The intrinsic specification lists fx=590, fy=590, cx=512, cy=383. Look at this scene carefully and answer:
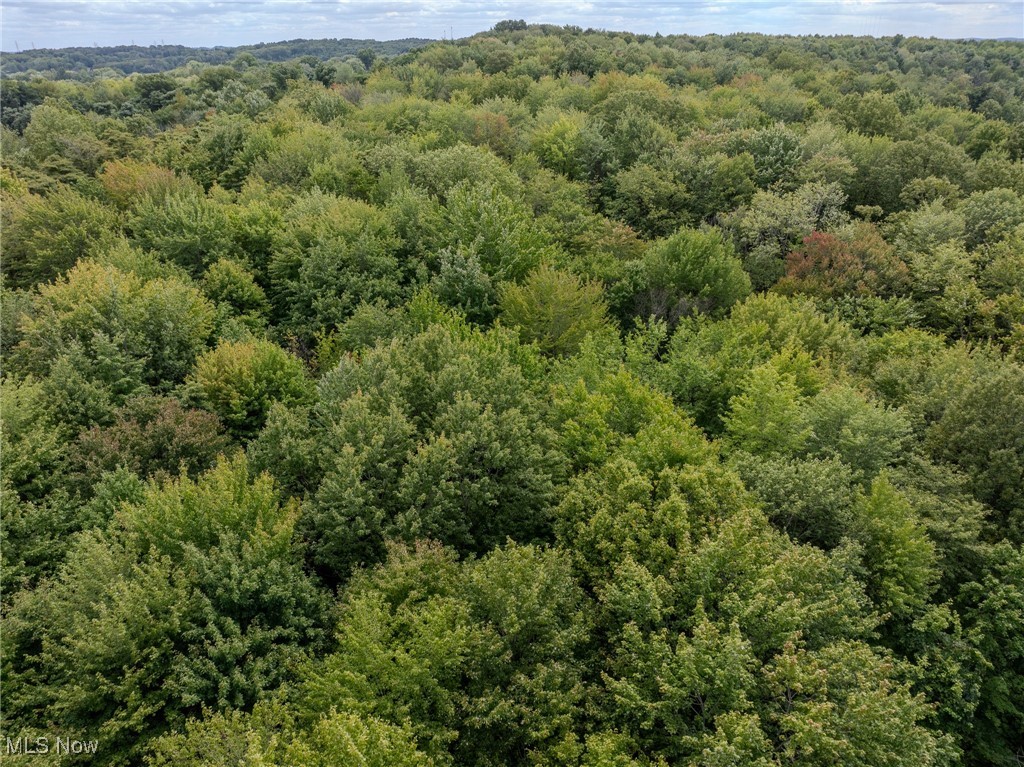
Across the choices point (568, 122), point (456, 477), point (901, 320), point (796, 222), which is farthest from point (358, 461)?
point (568, 122)

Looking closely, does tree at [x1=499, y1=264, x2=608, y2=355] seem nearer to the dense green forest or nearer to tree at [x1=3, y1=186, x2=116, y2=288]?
the dense green forest

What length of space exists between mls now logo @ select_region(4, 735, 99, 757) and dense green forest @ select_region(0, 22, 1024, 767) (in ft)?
0.72

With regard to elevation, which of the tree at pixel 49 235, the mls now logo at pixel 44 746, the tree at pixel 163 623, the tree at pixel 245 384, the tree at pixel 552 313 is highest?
the tree at pixel 49 235

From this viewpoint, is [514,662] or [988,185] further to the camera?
[988,185]

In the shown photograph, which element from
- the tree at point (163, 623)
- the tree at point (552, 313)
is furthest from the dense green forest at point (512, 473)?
the tree at point (552, 313)

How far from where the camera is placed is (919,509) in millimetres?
20875

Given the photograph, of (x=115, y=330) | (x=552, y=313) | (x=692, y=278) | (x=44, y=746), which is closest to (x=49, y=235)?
(x=115, y=330)

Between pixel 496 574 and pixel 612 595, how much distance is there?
3.24 m

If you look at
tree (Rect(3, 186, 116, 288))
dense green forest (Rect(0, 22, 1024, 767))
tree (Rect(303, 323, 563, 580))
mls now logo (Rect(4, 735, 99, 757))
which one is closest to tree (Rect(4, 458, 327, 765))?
dense green forest (Rect(0, 22, 1024, 767))

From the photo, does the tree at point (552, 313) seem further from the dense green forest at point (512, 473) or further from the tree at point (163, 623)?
the tree at point (163, 623)

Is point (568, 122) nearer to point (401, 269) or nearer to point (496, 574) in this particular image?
point (401, 269)

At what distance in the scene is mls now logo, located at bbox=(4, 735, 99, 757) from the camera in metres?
13.8

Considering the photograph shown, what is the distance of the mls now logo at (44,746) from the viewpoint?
1381 cm

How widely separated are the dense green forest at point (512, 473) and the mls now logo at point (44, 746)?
0.22 metres
